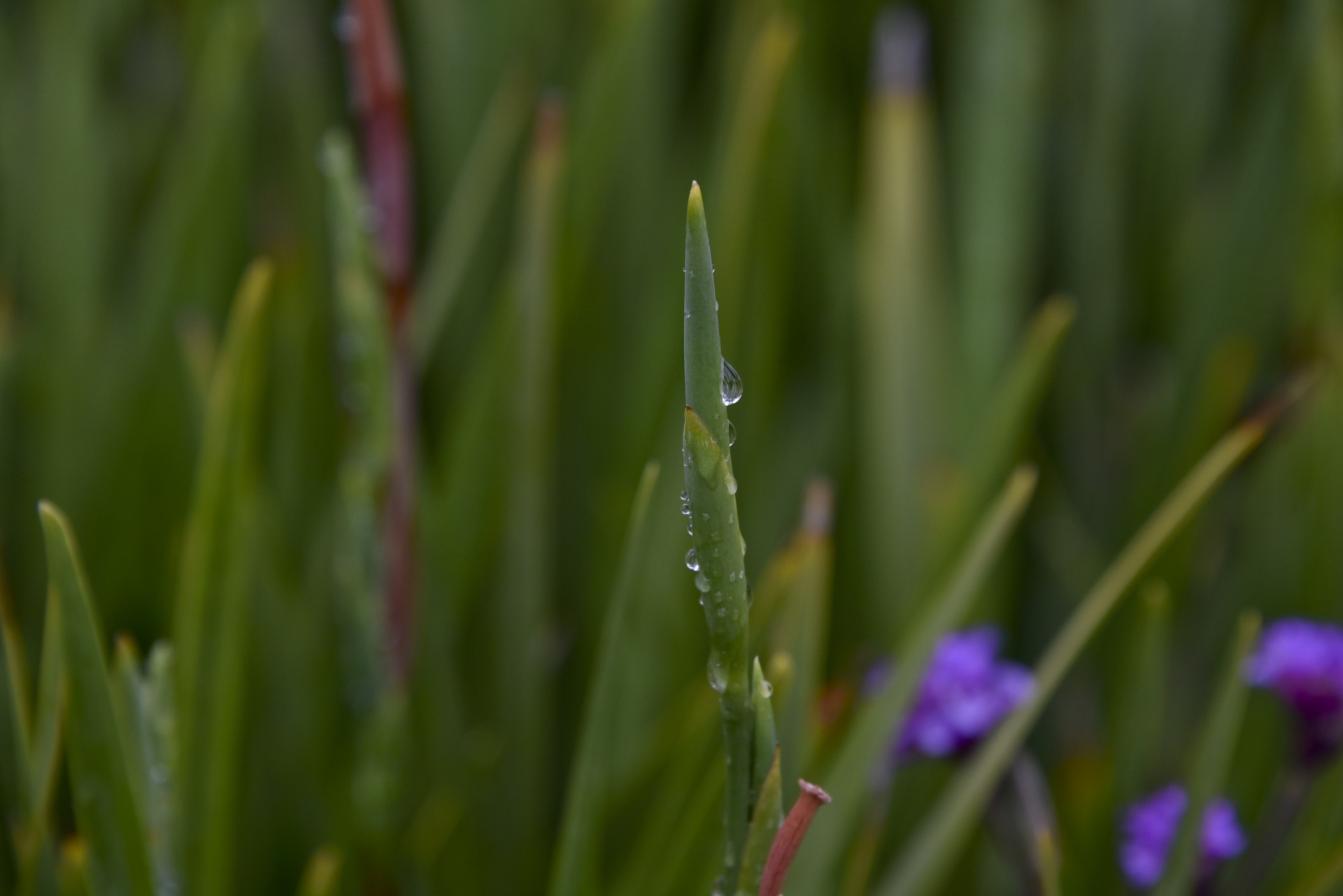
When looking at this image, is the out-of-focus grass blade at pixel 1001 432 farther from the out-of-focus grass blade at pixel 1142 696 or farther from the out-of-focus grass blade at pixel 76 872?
the out-of-focus grass blade at pixel 76 872

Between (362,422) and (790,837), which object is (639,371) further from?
(790,837)

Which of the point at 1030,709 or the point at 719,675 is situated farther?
the point at 1030,709

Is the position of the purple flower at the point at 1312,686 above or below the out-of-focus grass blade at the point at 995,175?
below

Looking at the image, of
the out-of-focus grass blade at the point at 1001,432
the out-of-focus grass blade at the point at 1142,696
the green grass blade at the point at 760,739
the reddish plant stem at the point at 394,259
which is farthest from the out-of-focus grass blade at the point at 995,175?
the green grass blade at the point at 760,739

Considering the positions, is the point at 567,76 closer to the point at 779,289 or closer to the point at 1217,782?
the point at 779,289

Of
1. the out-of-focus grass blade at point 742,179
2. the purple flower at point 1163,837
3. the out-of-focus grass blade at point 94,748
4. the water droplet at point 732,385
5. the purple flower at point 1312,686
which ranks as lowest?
the out-of-focus grass blade at point 94,748

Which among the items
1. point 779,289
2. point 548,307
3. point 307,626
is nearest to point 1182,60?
point 779,289

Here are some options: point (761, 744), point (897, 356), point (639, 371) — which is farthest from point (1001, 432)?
point (761, 744)
